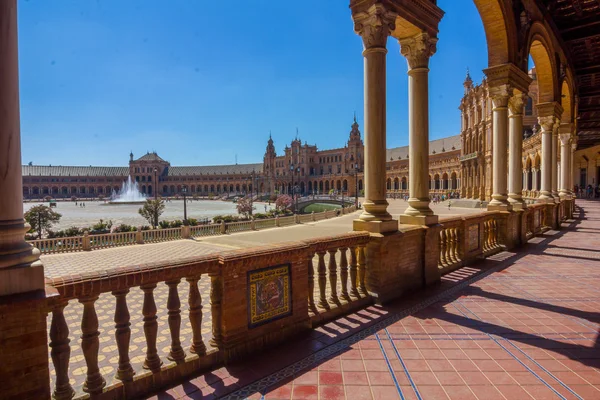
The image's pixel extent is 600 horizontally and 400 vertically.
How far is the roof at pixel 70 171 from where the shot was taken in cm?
11556

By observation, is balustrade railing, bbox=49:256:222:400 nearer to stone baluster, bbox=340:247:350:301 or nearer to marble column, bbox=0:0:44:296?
marble column, bbox=0:0:44:296

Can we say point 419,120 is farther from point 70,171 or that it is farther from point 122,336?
point 70,171

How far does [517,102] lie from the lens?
10.2 meters

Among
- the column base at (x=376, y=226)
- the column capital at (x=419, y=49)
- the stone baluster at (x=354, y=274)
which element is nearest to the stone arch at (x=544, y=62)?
the column capital at (x=419, y=49)

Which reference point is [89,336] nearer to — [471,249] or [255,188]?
[471,249]

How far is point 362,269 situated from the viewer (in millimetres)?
5062

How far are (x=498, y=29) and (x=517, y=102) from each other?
2.34 meters

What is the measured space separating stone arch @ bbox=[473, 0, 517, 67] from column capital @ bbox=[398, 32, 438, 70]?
3.64m

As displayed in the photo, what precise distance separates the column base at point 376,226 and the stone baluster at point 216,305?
2.60 m

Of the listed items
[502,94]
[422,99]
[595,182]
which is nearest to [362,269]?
[422,99]

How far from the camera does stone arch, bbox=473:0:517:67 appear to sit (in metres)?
8.58

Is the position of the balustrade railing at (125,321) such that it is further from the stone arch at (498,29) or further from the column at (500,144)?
the stone arch at (498,29)

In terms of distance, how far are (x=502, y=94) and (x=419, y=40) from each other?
474cm

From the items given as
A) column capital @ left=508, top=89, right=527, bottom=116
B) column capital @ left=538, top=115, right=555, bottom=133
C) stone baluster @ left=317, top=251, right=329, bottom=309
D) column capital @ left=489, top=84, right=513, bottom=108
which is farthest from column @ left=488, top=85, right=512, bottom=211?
stone baluster @ left=317, top=251, right=329, bottom=309
